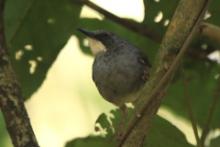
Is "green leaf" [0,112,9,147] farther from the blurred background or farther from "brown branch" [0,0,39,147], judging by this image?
"brown branch" [0,0,39,147]

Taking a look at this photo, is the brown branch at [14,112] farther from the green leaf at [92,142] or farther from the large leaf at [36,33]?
the large leaf at [36,33]

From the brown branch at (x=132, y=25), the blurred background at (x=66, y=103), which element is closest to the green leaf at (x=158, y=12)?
the brown branch at (x=132, y=25)

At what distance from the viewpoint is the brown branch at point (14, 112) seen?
7.93 ft

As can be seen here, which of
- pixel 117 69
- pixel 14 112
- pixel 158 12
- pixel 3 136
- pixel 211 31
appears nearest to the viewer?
pixel 211 31

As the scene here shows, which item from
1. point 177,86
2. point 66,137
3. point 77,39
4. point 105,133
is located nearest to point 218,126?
point 177,86

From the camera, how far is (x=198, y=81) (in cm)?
325

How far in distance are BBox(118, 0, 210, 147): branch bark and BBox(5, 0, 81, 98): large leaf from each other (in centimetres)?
100

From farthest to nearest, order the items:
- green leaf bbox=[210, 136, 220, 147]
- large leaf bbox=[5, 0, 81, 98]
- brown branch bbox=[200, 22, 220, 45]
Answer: large leaf bbox=[5, 0, 81, 98] < green leaf bbox=[210, 136, 220, 147] < brown branch bbox=[200, 22, 220, 45]

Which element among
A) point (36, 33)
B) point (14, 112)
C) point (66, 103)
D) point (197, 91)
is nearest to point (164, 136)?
point (14, 112)

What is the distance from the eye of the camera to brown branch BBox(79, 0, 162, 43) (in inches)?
124

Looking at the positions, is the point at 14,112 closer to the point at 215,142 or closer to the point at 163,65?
the point at 163,65

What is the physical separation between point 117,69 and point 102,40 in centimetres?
19

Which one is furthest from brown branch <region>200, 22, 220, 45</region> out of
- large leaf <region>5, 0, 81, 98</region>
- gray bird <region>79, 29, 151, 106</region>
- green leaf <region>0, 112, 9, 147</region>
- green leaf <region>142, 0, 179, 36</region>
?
green leaf <region>0, 112, 9, 147</region>

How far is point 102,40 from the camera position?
107 inches
